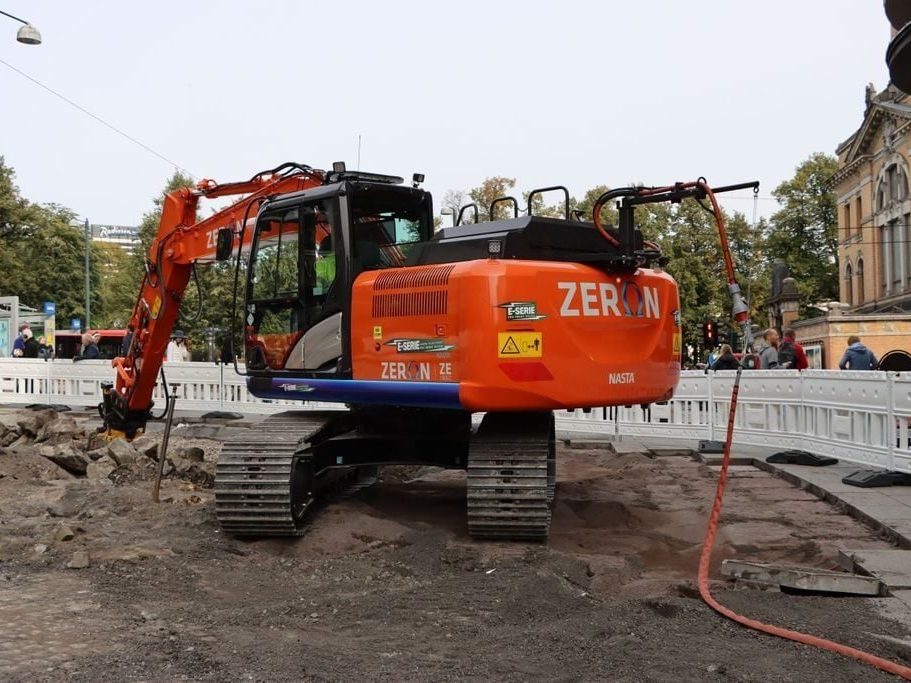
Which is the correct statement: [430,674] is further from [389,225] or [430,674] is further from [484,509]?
[389,225]

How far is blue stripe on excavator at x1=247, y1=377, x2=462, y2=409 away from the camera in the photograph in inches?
284

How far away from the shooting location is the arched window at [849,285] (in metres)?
59.9

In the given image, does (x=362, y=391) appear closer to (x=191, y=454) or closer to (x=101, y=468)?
(x=191, y=454)

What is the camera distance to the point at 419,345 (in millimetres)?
7395

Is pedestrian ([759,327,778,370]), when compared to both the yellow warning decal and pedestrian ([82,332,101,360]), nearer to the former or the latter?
the yellow warning decal

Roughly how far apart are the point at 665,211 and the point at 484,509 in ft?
144

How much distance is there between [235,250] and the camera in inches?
367

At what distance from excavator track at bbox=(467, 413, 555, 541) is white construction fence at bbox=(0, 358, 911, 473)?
507 centimetres

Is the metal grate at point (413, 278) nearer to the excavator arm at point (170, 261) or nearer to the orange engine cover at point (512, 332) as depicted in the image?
the orange engine cover at point (512, 332)

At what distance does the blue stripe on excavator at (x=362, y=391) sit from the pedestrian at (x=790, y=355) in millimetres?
9721

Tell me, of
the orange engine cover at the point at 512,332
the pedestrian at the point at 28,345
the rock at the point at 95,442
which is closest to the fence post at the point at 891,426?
the orange engine cover at the point at 512,332

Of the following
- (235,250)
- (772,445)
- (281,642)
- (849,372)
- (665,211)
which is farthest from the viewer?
(665,211)

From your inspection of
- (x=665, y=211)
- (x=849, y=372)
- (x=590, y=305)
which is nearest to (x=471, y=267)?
(x=590, y=305)

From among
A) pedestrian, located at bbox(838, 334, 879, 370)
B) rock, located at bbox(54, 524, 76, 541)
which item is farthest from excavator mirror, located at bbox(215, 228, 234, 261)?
pedestrian, located at bbox(838, 334, 879, 370)
